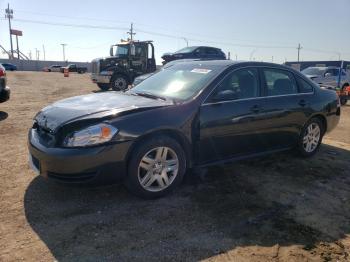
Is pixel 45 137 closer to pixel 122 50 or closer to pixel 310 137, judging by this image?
pixel 310 137

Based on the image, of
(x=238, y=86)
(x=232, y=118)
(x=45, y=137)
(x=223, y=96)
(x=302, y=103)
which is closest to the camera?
(x=45, y=137)

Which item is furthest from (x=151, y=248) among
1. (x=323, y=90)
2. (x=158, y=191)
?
(x=323, y=90)

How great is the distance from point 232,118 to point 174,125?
2.94ft

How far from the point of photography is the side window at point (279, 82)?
517cm

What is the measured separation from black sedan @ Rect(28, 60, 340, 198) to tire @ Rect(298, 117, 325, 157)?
38 mm

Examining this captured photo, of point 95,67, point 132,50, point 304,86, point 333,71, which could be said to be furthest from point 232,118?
point 333,71

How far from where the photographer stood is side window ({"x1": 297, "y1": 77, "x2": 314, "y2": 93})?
5707 mm

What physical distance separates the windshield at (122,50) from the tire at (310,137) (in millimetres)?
12566

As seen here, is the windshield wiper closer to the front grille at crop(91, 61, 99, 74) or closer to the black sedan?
the black sedan

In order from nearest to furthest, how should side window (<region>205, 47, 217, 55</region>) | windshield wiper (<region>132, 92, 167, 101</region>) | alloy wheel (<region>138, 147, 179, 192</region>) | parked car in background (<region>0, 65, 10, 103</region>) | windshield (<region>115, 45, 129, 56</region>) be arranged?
1. alloy wheel (<region>138, 147, 179, 192</region>)
2. windshield wiper (<region>132, 92, 167, 101</region>)
3. parked car in background (<region>0, 65, 10, 103</region>)
4. windshield (<region>115, 45, 129, 56</region>)
5. side window (<region>205, 47, 217, 55</region>)

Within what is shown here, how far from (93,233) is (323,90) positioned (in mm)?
4634

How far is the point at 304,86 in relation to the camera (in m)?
5.77

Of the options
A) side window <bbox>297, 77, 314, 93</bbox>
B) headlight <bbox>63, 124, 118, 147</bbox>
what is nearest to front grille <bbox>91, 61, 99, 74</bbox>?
side window <bbox>297, 77, 314, 93</bbox>

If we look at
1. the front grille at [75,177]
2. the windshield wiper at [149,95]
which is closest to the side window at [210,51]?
the windshield wiper at [149,95]
